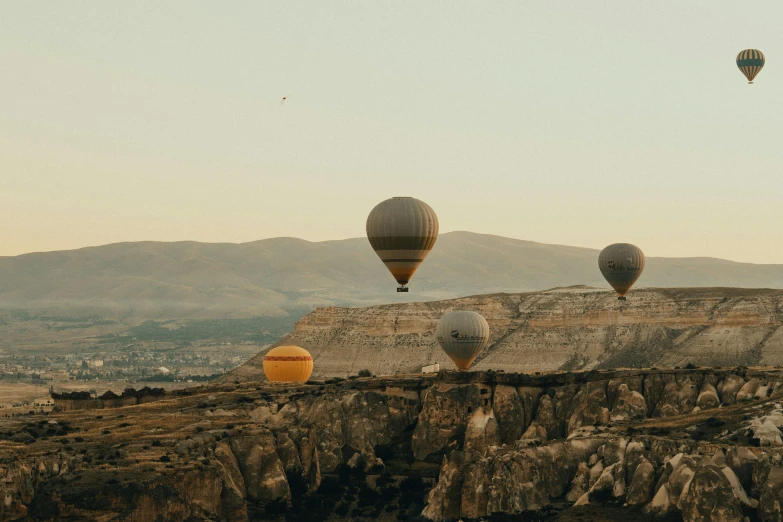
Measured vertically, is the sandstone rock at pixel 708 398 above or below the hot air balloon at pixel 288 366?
below

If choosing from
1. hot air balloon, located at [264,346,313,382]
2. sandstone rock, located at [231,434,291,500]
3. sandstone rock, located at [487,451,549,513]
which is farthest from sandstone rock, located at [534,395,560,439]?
hot air balloon, located at [264,346,313,382]

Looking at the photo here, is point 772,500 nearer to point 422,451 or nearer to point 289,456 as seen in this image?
point 289,456

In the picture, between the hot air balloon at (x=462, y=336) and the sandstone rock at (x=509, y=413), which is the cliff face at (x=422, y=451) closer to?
the sandstone rock at (x=509, y=413)

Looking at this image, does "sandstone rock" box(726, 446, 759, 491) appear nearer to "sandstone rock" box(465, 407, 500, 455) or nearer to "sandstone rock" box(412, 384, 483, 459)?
"sandstone rock" box(465, 407, 500, 455)

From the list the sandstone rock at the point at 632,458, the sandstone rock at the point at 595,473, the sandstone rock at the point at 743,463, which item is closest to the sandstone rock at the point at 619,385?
the sandstone rock at the point at 595,473

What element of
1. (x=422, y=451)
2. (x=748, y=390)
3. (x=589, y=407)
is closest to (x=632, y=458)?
(x=748, y=390)

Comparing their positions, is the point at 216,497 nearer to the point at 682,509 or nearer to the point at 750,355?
the point at 682,509

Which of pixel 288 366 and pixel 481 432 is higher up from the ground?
pixel 288 366
